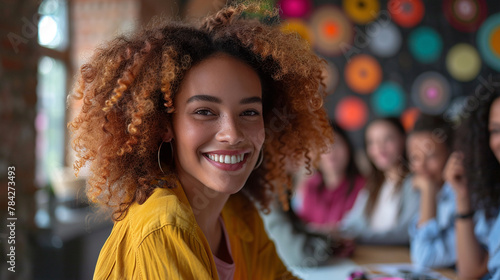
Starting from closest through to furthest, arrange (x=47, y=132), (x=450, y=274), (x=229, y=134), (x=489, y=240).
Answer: (x=229, y=134) → (x=489, y=240) → (x=450, y=274) → (x=47, y=132)

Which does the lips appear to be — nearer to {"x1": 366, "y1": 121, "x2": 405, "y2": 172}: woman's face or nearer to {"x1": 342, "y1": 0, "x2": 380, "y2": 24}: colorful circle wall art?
{"x1": 366, "y1": 121, "x2": 405, "y2": 172}: woman's face

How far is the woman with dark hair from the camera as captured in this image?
113 centimetres

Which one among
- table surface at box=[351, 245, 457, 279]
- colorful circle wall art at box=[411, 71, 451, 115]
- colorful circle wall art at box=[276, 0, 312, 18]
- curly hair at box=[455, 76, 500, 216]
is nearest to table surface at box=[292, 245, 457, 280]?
table surface at box=[351, 245, 457, 279]

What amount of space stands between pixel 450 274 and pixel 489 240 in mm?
225

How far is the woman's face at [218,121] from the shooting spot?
29.0 inches

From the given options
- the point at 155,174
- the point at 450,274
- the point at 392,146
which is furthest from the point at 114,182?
the point at 392,146

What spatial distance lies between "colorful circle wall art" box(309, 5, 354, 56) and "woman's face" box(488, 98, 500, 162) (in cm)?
177

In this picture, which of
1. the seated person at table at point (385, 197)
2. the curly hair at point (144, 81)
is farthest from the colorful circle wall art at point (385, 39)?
the curly hair at point (144, 81)

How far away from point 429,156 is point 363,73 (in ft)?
4.19

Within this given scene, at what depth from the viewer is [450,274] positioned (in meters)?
1.32

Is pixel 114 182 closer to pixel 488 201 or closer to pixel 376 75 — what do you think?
pixel 488 201

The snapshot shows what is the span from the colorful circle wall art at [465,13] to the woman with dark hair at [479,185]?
0.99 meters

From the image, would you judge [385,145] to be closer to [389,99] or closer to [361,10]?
[389,99]

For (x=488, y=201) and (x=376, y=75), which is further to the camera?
(x=376, y=75)
